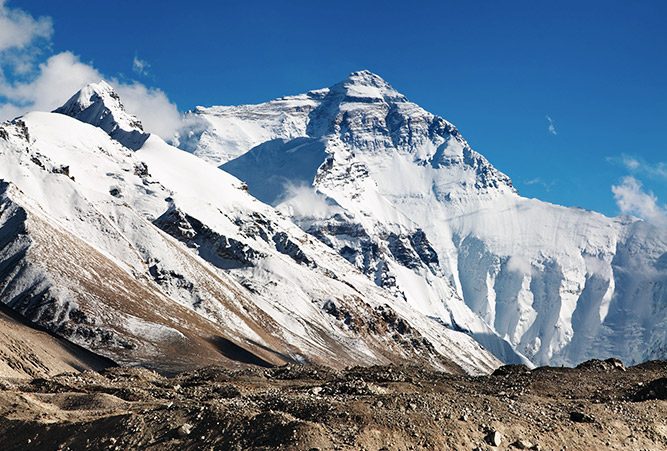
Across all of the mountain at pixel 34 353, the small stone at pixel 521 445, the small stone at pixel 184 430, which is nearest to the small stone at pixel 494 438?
the small stone at pixel 521 445

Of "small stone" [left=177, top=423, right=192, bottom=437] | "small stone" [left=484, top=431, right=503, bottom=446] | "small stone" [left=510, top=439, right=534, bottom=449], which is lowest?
"small stone" [left=177, top=423, right=192, bottom=437]

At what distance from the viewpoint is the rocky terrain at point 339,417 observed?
45.0 m

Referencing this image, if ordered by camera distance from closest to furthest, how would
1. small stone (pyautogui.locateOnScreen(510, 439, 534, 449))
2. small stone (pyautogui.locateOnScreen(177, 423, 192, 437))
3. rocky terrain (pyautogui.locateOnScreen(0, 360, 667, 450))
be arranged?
rocky terrain (pyautogui.locateOnScreen(0, 360, 667, 450)) → small stone (pyautogui.locateOnScreen(177, 423, 192, 437)) → small stone (pyautogui.locateOnScreen(510, 439, 534, 449))

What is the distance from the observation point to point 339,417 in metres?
47.5

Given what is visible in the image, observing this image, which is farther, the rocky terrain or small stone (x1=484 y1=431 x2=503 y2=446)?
small stone (x1=484 y1=431 x2=503 y2=446)

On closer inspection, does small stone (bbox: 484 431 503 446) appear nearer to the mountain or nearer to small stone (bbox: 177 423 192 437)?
small stone (bbox: 177 423 192 437)

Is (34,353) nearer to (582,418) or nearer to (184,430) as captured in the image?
(184,430)

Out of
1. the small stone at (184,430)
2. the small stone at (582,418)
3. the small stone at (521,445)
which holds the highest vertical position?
the small stone at (582,418)

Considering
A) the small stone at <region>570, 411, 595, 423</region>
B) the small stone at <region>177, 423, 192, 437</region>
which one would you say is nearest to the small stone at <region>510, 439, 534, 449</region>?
the small stone at <region>570, 411, 595, 423</region>

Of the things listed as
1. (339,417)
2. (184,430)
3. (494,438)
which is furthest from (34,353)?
(494,438)

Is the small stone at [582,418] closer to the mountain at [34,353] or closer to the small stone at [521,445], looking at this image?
the small stone at [521,445]

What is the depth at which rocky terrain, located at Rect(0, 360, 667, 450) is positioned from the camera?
4503 cm

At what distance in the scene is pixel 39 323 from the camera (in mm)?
195375

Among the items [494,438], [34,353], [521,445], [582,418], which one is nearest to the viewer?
[494,438]
